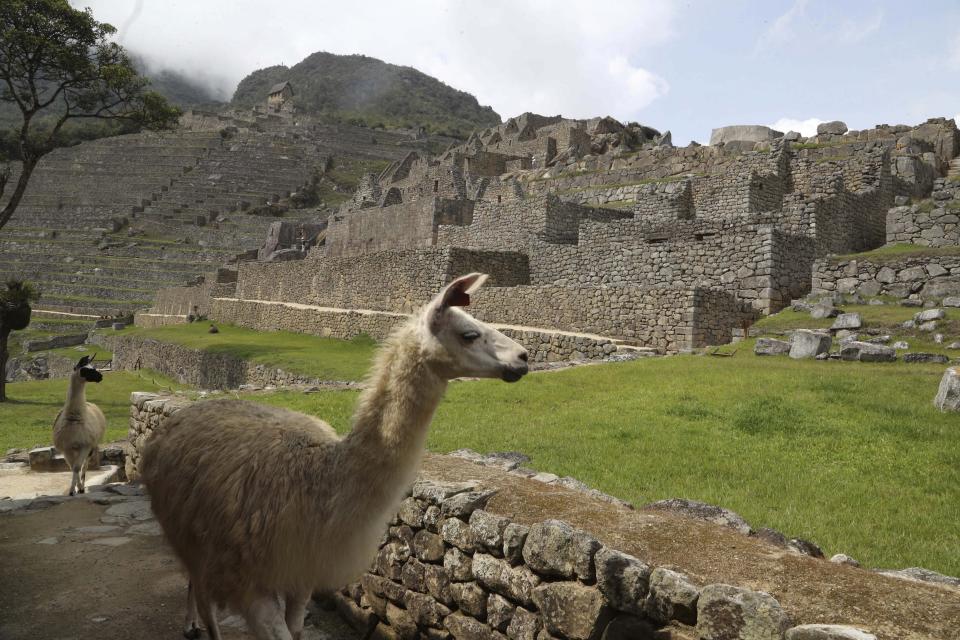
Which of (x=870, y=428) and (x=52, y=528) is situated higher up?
(x=870, y=428)

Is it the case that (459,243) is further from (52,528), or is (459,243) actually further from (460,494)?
(460,494)

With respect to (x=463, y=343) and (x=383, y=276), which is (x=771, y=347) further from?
(x=383, y=276)

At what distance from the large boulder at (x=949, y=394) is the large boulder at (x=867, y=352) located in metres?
3.24

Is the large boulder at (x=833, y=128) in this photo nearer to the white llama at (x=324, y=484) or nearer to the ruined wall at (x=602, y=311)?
the ruined wall at (x=602, y=311)

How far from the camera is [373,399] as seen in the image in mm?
3150

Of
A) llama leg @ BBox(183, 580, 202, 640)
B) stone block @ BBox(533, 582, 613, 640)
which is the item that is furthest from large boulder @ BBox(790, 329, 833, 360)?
llama leg @ BBox(183, 580, 202, 640)

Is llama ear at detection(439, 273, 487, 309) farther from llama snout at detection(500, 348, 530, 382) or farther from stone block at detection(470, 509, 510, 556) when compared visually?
stone block at detection(470, 509, 510, 556)

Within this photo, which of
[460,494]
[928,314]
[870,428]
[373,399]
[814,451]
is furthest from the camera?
[928,314]

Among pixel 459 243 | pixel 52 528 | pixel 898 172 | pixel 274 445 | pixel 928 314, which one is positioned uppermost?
pixel 898 172

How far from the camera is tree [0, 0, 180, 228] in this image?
16047 mm

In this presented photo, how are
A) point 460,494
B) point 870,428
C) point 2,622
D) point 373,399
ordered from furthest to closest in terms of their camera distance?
point 870,428 < point 2,622 < point 460,494 < point 373,399

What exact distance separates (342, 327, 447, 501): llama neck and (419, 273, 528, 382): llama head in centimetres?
10

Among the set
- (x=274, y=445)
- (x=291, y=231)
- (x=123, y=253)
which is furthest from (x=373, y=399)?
(x=123, y=253)

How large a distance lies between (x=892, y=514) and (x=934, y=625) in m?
2.86
